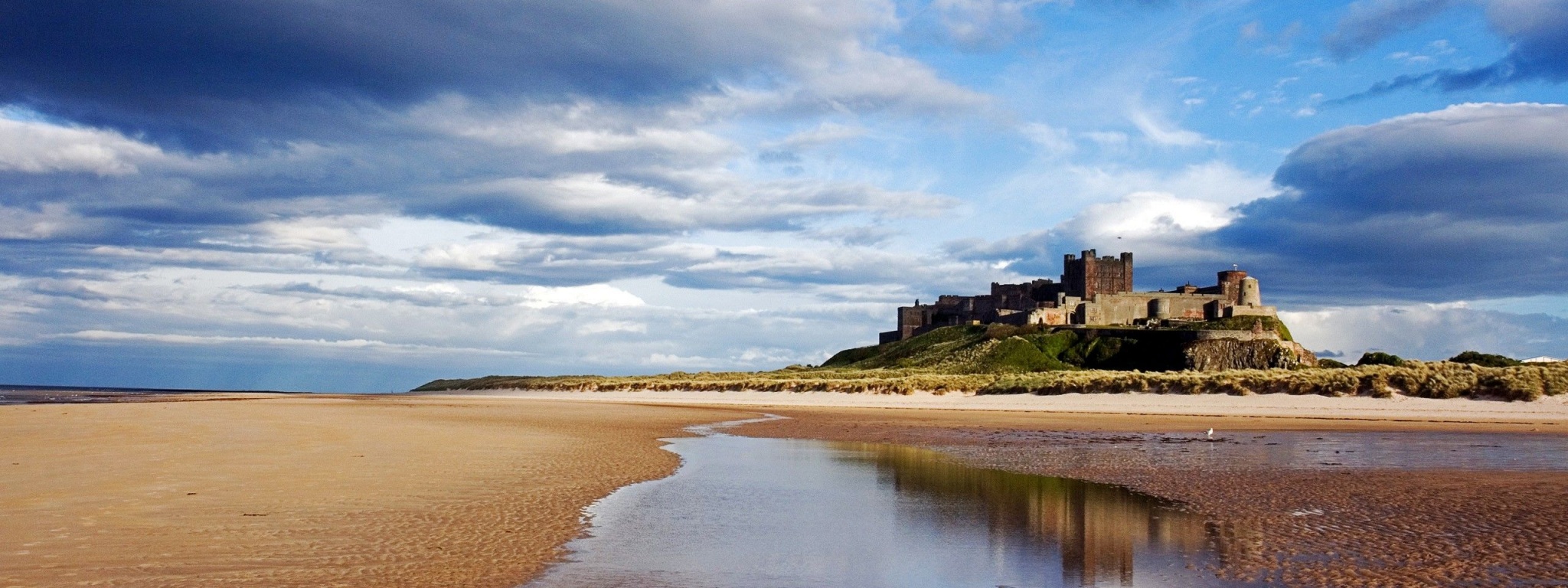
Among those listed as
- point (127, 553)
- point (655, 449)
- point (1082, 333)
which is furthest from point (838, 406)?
point (1082, 333)

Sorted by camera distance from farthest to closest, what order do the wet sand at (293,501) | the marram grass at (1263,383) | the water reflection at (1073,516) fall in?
the marram grass at (1263,383) < the water reflection at (1073,516) < the wet sand at (293,501)

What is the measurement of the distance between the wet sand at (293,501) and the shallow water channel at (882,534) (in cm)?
89

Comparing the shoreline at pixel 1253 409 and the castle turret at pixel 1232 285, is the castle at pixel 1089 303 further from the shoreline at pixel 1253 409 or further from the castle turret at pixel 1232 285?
the shoreline at pixel 1253 409

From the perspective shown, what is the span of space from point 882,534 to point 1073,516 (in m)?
2.83

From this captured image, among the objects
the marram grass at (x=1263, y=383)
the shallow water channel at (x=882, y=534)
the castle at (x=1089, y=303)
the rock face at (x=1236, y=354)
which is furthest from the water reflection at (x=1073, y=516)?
the castle at (x=1089, y=303)

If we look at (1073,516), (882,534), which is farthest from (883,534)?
(1073,516)

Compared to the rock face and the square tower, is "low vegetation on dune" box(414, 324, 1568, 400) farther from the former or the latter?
the square tower

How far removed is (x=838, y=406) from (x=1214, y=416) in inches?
694

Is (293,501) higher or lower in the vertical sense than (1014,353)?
lower

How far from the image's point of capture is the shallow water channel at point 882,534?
29.3 feet

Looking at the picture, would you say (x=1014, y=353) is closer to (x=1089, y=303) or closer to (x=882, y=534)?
(x=1089, y=303)

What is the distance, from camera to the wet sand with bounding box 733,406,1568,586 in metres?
9.05

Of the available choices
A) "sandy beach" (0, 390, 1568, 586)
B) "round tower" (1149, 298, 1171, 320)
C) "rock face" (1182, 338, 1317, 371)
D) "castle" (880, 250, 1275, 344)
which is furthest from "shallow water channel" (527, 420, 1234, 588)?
"round tower" (1149, 298, 1171, 320)

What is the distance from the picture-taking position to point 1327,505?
43.4 feet
